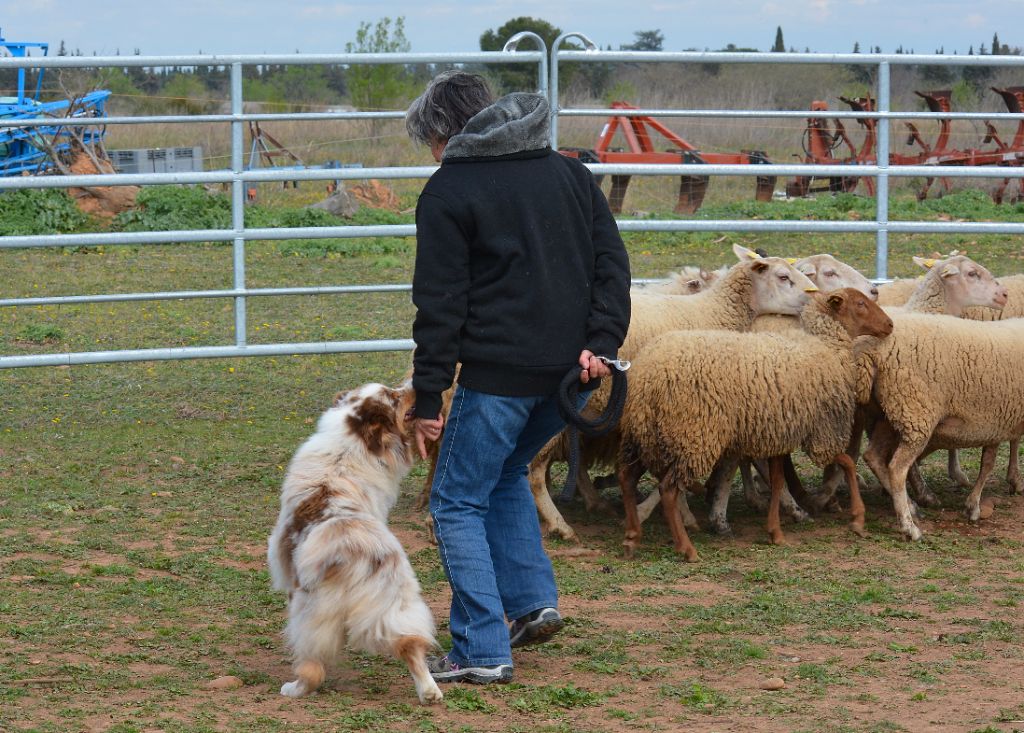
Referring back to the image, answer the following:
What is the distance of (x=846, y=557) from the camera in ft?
19.1

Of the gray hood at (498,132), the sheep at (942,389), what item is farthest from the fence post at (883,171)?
the gray hood at (498,132)

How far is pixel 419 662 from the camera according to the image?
386 cm

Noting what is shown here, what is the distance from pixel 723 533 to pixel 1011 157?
10.1 metres

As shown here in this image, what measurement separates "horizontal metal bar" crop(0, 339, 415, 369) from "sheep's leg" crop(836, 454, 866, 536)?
9.68ft

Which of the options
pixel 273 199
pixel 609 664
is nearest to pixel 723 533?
pixel 609 664

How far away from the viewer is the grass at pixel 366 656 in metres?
3.88

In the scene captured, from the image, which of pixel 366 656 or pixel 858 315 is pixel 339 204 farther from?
pixel 366 656

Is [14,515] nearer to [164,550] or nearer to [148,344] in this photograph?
[164,550]

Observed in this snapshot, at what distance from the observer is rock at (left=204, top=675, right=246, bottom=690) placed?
13.4 ft

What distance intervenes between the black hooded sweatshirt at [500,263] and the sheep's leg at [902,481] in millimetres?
2753

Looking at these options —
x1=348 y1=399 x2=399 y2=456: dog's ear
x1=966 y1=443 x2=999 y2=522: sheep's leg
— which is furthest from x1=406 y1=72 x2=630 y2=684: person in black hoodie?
x1=966 y1=443 x2=999 y2=522: sheep's leg

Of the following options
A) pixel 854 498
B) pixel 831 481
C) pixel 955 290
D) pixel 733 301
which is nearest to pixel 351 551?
pixel 854 498

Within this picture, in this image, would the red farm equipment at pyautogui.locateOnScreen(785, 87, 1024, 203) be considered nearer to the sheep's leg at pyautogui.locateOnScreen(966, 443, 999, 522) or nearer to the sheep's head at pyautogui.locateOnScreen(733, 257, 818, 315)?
the sheep's head at pyautogui.locateOnScreen(733, 257, 818, 315)

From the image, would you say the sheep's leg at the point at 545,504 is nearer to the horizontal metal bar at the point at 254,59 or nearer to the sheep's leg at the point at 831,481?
the sheep's leg at the point at 831,481
